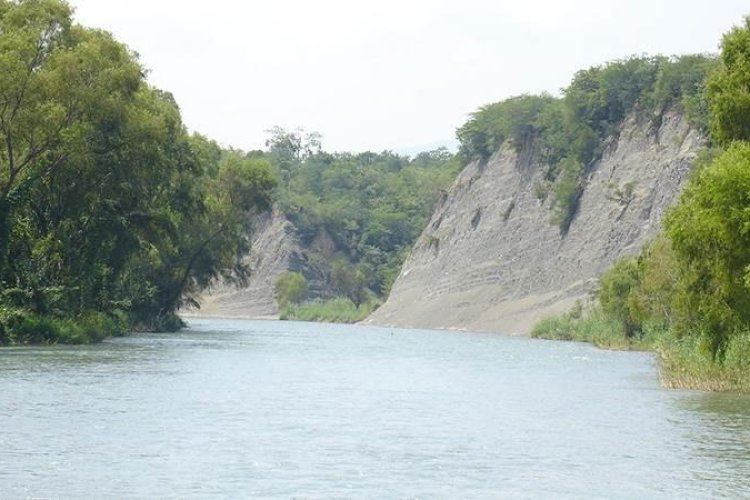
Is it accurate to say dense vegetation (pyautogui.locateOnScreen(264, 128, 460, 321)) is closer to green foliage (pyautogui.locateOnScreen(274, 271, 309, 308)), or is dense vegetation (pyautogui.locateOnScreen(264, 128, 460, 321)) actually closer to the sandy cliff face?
green foliage (pyautogui.locateOnScreen(274, 271, 309, 308))

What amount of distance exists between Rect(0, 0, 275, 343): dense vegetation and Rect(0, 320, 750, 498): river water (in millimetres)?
9325

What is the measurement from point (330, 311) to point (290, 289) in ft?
31.1

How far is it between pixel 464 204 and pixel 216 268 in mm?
45077

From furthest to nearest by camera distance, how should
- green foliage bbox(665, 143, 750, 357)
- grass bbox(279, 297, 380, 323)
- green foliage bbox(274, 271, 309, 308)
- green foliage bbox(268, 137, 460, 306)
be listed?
1. green foliage bbox(268, 137, 460, 306)
2. green foliage bbox(274, 271, 309, 308)
3. grass bbox(279, 297, 380, 323)
4. green foliage bbox(665, 143, 750, 357)

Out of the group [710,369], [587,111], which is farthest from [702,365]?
[587,111]

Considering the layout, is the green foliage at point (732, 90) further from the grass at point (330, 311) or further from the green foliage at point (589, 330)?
the grass at point (330, 311)

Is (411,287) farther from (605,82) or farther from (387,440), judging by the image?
(387,440)

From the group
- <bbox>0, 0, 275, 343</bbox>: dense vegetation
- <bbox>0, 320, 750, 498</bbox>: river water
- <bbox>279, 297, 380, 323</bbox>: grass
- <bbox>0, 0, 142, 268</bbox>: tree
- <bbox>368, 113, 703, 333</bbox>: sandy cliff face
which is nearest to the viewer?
<bbox>0, 320, 750, 498</bbox>: river water

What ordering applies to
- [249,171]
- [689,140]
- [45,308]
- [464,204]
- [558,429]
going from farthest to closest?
[464,204] < [689,140] < [249,171] < [45,308] < [558,429]

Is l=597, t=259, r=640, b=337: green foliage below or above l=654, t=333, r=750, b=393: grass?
above

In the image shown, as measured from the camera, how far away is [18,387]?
37.6m

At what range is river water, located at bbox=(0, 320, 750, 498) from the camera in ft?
74.4

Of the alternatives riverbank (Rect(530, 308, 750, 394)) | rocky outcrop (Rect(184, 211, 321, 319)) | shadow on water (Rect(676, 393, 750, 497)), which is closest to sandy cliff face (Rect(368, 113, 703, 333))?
rocky outcrop (Rect(184, 211, 321, 319))

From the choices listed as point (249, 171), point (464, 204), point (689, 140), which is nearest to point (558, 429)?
point (249, 171)
